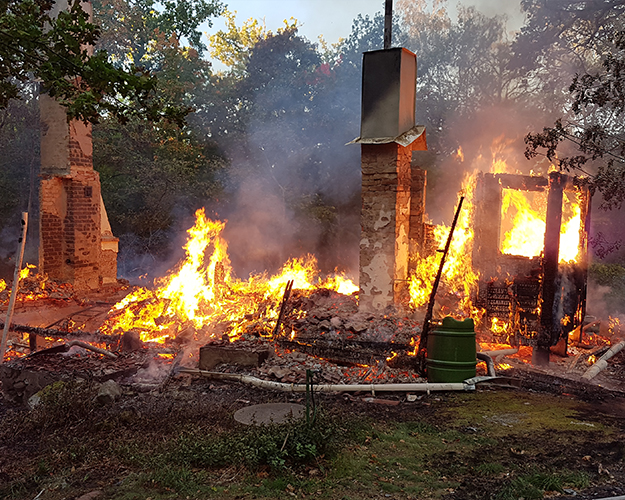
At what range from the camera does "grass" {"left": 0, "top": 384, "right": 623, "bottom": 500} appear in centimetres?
470

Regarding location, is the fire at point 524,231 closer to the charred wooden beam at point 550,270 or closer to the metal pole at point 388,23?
the charred wooden beam at point 550,270

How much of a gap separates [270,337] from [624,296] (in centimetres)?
1430

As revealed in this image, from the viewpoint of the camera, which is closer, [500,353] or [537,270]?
[500,353]

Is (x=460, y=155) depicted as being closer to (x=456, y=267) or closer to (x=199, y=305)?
(x=456, y=267)

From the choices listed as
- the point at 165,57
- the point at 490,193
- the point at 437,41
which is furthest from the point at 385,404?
the point at 437,41

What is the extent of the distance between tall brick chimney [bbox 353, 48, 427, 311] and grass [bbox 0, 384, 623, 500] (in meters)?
3.98

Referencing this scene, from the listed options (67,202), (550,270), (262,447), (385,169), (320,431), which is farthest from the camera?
(67,202)

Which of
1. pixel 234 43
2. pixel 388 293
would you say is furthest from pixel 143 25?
pixel 388 293

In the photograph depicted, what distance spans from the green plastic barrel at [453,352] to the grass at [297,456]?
135cm

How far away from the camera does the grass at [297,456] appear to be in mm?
4703

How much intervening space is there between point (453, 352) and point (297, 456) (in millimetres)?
3847

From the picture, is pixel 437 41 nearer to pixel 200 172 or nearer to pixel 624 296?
pixel 200 172

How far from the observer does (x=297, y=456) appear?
5.11 meters

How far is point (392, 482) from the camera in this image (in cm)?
493
